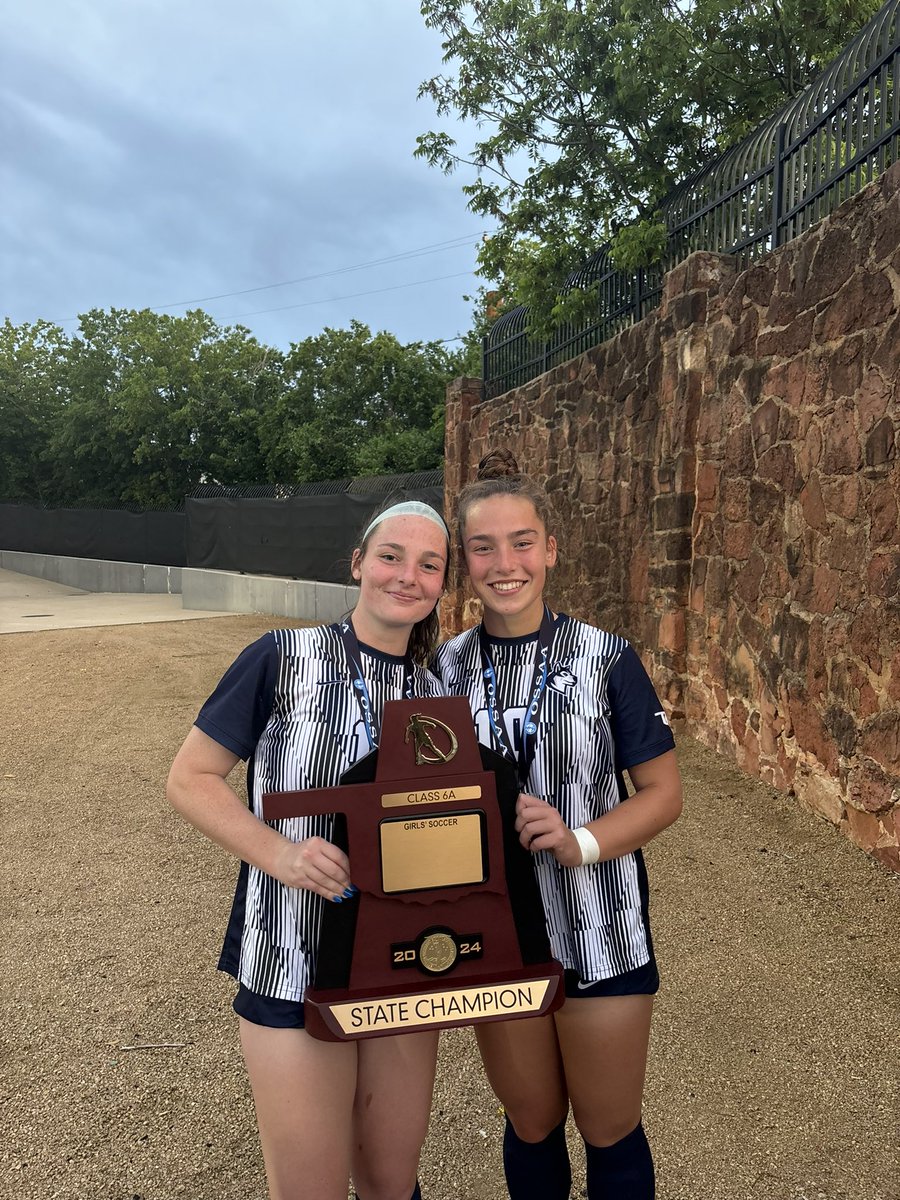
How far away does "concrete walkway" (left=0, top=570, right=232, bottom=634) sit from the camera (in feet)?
47.9

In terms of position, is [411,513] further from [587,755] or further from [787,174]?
[787,174]

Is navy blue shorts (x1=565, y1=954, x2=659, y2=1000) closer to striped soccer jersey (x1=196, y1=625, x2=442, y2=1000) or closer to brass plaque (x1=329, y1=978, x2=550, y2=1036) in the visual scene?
brass plaque (x1=329, y1=978, x2=550, y2=1036)

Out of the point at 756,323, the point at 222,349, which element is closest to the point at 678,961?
the point at 756,323

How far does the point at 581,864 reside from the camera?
1463mm

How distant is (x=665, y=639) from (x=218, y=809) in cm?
512

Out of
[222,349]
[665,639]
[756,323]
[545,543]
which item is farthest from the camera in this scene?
[222,349]

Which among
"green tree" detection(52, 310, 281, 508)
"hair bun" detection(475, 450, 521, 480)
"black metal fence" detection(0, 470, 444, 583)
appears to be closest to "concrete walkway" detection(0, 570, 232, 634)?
"black metal fence" detection(0, 470, 444, 583)

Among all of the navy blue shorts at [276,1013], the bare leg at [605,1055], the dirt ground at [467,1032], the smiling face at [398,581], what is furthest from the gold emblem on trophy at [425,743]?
the dirt ground at [467,1032]

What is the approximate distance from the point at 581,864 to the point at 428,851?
1.05 ft

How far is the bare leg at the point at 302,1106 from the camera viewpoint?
140 centimetres

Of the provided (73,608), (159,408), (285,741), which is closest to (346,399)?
(159,408)

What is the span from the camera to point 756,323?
5.13 meters

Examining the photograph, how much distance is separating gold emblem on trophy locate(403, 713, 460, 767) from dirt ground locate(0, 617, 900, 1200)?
1478 mm

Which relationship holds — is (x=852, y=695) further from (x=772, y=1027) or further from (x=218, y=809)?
(x=218, y=809)
